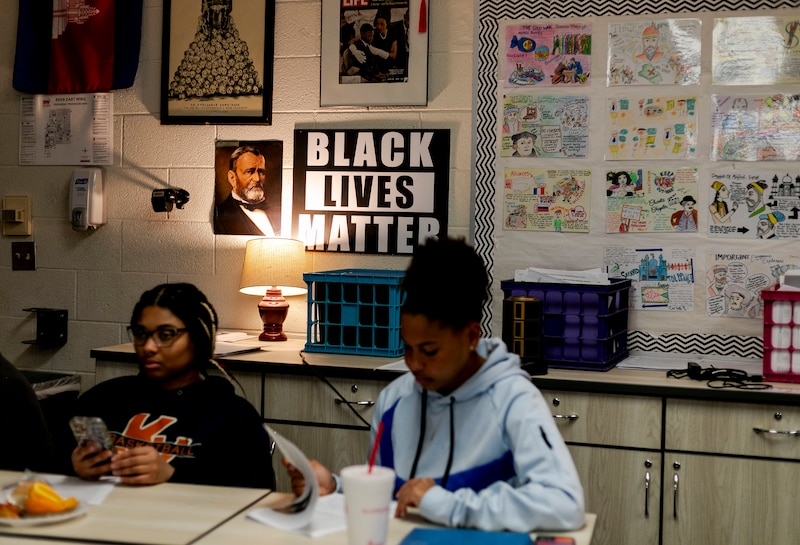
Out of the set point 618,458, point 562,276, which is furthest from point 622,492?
point 562,276

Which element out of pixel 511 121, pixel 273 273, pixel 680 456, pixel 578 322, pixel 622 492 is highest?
pixel 511 121

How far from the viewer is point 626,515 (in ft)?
9.19

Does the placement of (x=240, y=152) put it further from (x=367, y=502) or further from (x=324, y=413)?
(x=367, y=502)

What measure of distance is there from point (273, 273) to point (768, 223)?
1.70m

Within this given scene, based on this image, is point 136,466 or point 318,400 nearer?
point 136,466

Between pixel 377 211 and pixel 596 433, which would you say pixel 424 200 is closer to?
pixel 377 211

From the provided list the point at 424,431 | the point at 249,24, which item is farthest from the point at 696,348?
the point at 249,24

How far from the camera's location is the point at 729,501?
2.72 metres

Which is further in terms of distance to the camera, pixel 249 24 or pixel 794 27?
pixel 249 24

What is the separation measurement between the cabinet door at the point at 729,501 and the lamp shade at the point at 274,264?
1.46 meters

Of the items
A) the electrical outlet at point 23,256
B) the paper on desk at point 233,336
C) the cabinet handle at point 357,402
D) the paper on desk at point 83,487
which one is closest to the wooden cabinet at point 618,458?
the cabinet handle at point 357,402

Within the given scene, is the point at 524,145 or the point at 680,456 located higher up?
the point at 524,145

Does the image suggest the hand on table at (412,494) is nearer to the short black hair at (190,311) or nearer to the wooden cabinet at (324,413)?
the short black hair at (190,311)

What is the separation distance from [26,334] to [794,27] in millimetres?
3192
